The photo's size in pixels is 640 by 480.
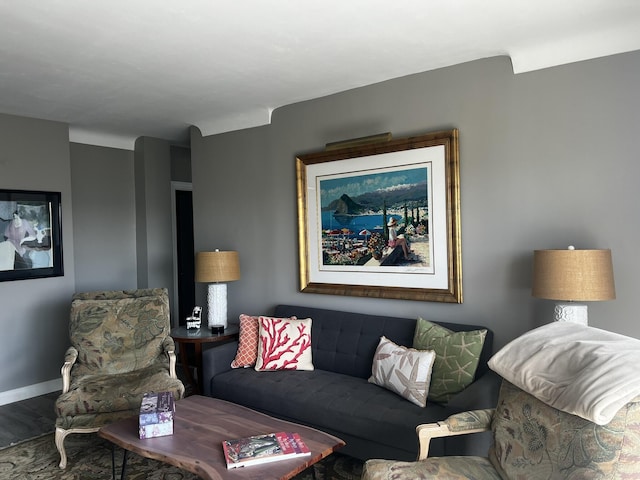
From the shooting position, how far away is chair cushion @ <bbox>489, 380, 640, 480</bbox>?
1481mm

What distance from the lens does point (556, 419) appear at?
1.73 metres

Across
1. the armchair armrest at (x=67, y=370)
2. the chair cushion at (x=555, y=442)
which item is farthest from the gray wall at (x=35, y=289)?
the chair cushion at (x=555, y=442)

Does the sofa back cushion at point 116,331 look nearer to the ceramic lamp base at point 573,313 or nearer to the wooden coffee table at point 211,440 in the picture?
the wooden coffee table at point 211,440

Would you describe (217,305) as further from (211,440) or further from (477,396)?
(477,396)

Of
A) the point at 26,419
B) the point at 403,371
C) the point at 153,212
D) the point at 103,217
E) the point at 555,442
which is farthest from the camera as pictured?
the point at 153,212

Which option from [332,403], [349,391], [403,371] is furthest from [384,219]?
[332,403]

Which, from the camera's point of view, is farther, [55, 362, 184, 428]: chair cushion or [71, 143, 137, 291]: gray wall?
[71, 143, 137, 291]: gray wall

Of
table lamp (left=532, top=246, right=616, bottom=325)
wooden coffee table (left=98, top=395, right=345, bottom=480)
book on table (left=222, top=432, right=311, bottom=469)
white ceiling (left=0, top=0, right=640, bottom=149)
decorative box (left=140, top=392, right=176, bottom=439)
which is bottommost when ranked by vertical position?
Result: wooden coffee table (left=98, top=395, right=345, bottom=480)

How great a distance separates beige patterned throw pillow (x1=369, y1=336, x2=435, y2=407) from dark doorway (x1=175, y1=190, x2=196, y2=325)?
133 inches

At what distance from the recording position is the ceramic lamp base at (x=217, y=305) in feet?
13.2

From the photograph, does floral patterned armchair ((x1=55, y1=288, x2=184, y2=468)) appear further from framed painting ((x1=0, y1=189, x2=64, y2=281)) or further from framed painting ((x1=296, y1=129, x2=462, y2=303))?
framed painting ((x1=296, y1=129, x2=462, y2=303))

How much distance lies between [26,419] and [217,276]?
189 centimetres

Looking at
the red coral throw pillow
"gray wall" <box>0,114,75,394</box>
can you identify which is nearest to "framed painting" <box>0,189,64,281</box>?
"gray wall" <box>0,114,75,394</box>

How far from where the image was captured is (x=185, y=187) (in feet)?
18.7
